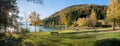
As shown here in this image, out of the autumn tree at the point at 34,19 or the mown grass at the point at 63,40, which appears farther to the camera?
the autumn tree at the point at 34,19

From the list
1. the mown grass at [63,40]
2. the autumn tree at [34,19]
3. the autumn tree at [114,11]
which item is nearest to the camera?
the mown grass at [63,40]

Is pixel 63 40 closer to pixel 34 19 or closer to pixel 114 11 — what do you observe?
pixel 114 11

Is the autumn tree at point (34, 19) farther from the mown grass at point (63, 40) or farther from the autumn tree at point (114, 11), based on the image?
the mown grass at point (63, 40)

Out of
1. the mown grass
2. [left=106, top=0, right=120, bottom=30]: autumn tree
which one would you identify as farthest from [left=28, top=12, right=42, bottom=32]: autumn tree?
the mown grass

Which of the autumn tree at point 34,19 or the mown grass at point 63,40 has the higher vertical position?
the autumn tree at point 34,19

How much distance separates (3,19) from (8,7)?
28.4 inches

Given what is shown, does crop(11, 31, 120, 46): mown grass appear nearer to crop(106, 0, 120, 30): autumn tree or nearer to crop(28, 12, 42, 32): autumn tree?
crop(106, 0, 120, 30): autumn tree

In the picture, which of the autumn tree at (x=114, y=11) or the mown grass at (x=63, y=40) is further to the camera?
the autumn tree at (x=114, y=11)

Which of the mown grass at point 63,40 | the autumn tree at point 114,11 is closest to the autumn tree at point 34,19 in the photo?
the autumn tree at point 114,11

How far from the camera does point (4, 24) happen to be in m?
15.2

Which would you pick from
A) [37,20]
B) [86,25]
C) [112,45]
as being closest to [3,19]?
[112,45]

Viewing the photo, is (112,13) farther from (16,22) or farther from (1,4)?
(1,4)

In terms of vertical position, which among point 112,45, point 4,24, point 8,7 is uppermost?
point 8,7

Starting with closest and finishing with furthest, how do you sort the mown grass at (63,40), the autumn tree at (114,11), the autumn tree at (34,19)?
the mown grass at (63,40) → the autumn tree at (114,11) → the autumn tree at (34,19)
